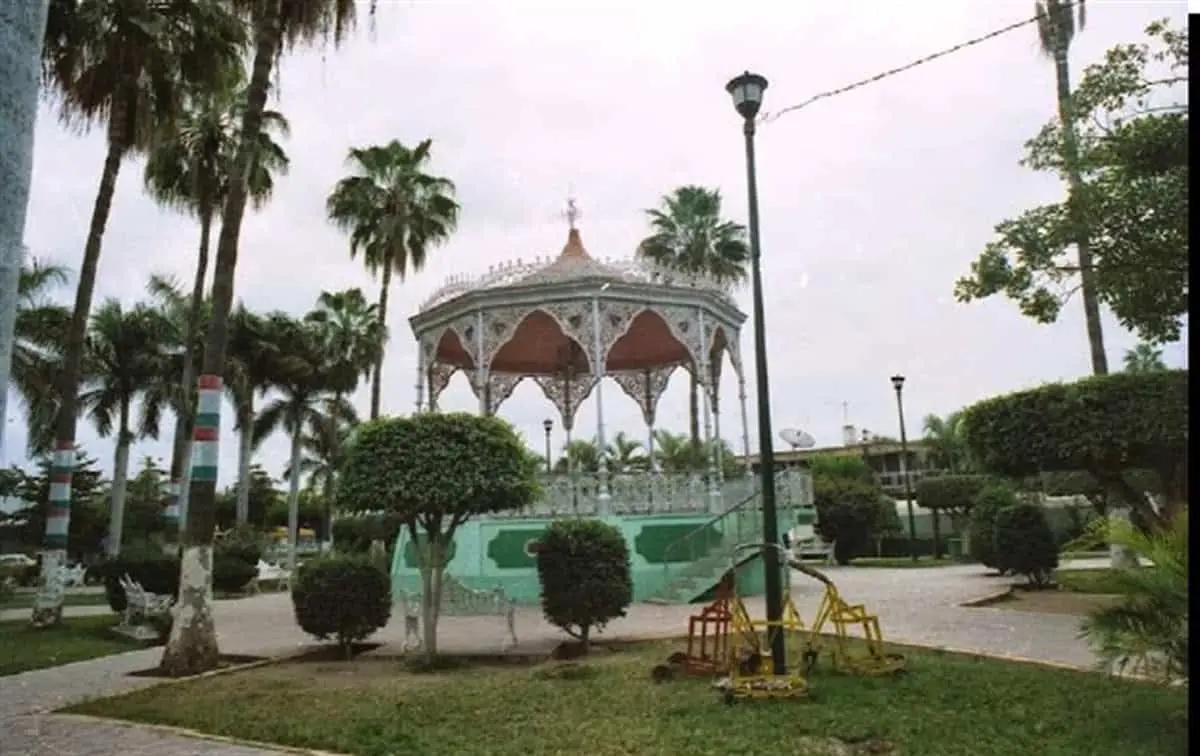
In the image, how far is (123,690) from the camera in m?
9.41

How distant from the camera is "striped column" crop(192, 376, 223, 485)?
11.1 m

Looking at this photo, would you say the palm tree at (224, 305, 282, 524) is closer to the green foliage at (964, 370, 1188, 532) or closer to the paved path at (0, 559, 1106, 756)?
the paved path at (0, 559, 1106, 756)

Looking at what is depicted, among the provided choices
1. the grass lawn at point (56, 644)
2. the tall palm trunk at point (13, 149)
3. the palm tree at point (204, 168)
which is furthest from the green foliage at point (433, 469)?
the palm tree at point (204, 168)

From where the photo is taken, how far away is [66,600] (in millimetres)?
25047

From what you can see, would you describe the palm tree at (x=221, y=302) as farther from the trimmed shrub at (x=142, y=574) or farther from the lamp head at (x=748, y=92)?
the trimmed shrub at (x=142, y=574)

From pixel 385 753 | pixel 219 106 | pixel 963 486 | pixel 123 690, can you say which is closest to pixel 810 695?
pixel 385 753

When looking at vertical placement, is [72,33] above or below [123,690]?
above

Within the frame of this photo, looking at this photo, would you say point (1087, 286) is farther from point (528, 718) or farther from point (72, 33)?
point (72, 33)

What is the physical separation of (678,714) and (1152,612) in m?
3.30

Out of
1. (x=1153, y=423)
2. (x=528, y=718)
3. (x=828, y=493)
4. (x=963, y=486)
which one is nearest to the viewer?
(x=528, y=718)

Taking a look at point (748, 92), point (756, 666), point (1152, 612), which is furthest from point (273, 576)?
point (1152, 612)

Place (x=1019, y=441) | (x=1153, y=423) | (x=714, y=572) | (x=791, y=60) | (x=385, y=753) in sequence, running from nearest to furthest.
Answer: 1. (x=385, y=753)
2. (x=791, y=60)
3. (x=1153, y=423)
4. (x=1019, y=441)
5. (x=714, y=572)

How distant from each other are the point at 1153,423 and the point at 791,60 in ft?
27.0

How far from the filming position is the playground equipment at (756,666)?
7.41 metres
